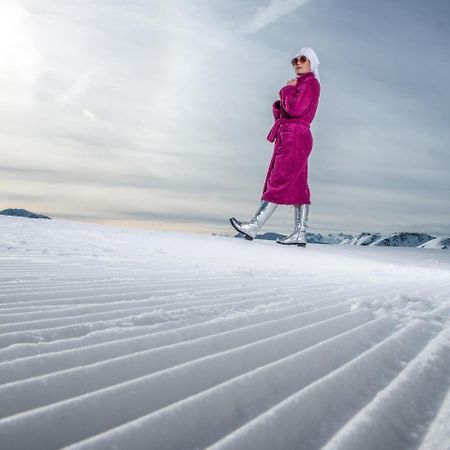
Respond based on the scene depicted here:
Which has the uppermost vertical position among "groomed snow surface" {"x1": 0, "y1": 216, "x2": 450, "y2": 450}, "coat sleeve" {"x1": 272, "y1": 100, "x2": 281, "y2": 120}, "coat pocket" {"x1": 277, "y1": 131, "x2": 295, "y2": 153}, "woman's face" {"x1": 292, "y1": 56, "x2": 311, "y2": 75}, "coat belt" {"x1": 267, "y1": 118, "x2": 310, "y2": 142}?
"woman's face" {"x1": 292, "y1": 56, "x2": 311, "y2": 75}

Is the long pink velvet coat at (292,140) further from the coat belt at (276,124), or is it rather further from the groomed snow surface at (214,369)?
the groomed snow surface at (214,369)

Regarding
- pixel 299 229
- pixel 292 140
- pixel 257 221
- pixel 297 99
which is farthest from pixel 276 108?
pixel 299 229

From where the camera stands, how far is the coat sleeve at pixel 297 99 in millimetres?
5949

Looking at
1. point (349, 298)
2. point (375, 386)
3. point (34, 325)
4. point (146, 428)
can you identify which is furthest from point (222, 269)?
point (146, 428)

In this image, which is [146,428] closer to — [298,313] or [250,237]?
[298,313]

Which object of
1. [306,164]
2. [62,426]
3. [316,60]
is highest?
[316,60]

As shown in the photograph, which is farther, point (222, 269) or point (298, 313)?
point (222, 269)

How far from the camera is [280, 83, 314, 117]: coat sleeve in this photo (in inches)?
234

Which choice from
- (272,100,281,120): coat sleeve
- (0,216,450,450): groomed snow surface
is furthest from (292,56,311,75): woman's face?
(0,216,450,450): groomed snow surface

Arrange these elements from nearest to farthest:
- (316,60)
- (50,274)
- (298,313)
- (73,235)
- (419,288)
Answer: (298,313)
(50,274)
(419,288)
(73,235)
(316,60)

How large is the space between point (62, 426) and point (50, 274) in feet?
5.97

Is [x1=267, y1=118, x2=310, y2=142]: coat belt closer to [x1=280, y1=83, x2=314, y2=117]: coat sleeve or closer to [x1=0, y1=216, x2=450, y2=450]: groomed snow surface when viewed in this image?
[x1=280, y1=83, x2=314, y2=117]: coat sleeve

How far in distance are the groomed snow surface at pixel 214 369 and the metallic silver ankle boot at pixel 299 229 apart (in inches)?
169

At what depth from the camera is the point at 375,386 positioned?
102 centimetres
